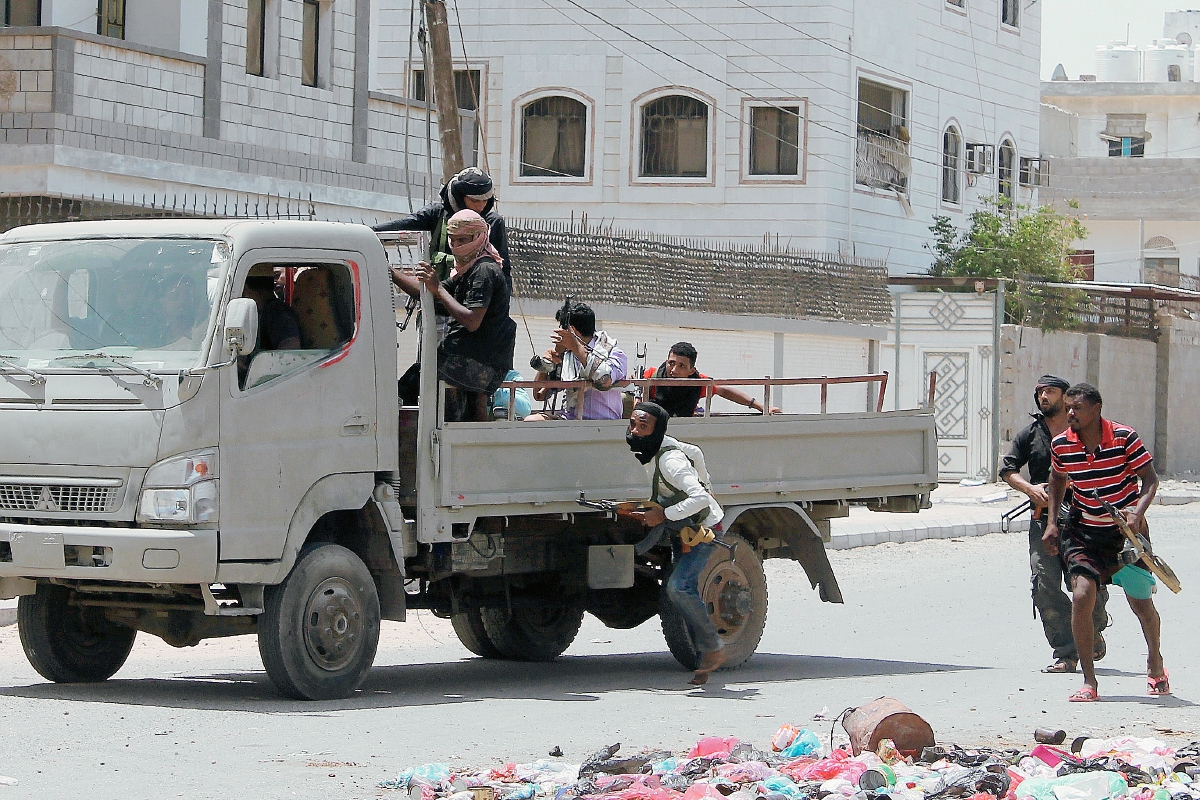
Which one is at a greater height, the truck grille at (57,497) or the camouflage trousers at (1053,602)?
the truck grille at (57,497)

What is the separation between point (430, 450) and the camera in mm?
8625

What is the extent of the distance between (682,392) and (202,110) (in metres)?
7.51

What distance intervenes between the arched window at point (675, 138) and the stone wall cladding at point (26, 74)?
51.4 feet

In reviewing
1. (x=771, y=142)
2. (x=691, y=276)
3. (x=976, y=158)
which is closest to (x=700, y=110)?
(x=771, y=142)

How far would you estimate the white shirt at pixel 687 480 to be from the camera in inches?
358

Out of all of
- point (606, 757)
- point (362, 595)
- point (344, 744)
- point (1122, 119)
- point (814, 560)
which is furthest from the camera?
point (1122, 119)

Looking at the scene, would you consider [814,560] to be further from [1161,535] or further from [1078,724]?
[1161,535]

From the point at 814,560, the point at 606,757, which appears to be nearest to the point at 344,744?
the point at 606,757

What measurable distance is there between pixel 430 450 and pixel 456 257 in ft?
3.47

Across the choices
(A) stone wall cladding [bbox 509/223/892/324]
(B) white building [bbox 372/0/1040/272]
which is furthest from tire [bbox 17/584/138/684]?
(B) white building [bbox 372/0/1040/272]

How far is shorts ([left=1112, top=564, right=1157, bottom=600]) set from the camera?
9094 mm

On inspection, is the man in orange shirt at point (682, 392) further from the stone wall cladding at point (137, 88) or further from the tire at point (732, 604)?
the stone wall cladding at point (137, 88)

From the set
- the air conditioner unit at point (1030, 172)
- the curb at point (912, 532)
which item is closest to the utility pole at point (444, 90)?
the curb at point (912, 532)

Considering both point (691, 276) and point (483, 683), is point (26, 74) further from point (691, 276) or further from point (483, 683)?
point (691, 276)
